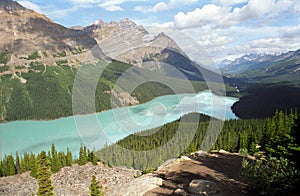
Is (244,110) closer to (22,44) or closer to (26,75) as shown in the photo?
(26,75)

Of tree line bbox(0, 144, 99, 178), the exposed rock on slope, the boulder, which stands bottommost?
tree line bbox(0, 144, 99, 178)

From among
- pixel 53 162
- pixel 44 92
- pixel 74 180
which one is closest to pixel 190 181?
pixel 74 180

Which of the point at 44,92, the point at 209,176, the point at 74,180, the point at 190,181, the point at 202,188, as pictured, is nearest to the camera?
the point at 202,188

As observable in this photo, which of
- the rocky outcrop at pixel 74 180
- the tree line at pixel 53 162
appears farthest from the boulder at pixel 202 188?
the tree line at pixel 53 162

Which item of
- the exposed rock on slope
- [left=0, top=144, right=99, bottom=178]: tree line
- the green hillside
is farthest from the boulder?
the green hillside

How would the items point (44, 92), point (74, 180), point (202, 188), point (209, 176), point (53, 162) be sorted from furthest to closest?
point (44, 92) < point (53, 162) < point (74, 180) < point (209, 176) < point (202, 188)

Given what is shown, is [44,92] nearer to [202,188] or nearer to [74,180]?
[74,180]

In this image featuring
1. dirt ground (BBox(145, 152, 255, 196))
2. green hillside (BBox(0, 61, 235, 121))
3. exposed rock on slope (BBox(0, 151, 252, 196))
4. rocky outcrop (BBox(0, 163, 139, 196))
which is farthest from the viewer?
green hillside (BBox(0, 61, 235, 121))

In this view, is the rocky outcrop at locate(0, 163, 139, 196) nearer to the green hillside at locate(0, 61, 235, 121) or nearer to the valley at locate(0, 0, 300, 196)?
the valley at locate(0, 0, 300, 196)

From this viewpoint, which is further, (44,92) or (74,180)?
(44,92)

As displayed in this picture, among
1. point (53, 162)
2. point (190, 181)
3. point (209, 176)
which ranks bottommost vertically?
point (53, 162)

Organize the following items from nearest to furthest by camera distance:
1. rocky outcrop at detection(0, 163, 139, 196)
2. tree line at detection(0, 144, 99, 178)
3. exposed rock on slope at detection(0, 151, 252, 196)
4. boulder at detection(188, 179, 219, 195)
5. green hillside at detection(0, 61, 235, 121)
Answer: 1. boulder at detection(188, 179, 219, 195)
2. exposed rock on slope at detection(0, 151, 252, 196)
3. rocky outcrop at detection(0, 163, 139, 196)
4. tree line at detection(0, 144, 99, 178)
5. green hillside at detection(0, 61, 235, 121)
